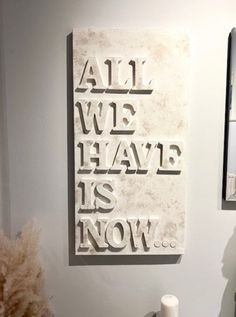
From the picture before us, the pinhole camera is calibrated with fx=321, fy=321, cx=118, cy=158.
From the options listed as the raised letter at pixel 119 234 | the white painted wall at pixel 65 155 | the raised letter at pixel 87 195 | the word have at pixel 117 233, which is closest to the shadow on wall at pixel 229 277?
the white painted wall at pixel 65 155

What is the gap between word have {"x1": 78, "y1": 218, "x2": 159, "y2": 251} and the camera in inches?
49.6

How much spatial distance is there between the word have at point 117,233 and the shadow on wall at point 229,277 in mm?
304

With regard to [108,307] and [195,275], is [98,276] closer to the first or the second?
[108,307]

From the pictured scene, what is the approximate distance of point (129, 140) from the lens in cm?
123

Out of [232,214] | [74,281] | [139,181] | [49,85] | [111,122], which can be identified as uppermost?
[49,85]

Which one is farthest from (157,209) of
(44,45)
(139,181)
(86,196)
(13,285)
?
(44,45)

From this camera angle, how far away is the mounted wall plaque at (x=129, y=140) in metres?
1.18

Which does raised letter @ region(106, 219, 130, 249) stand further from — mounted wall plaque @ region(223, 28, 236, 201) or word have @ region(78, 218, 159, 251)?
mounted wall plaque @ region(223, 28, 236, 201)

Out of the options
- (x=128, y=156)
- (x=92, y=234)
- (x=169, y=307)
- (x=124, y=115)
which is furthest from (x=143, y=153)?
(x=169, y=307)

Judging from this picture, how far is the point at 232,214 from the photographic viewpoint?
1286 millimetres

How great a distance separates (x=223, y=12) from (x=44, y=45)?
0.68 meters

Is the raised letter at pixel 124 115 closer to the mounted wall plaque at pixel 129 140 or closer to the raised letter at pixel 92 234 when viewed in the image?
the mounted wall plaque at pixel 129 140

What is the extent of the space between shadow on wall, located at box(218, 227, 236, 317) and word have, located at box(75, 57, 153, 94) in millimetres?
704

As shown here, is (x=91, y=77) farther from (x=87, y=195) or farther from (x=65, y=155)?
(x=87, y=195)
